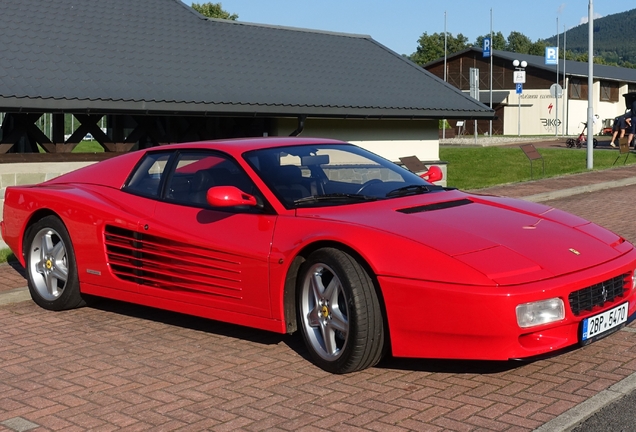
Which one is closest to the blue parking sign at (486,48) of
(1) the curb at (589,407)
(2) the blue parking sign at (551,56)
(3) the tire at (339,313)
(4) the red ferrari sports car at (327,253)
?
(2) the blue parking sign at (551,56)

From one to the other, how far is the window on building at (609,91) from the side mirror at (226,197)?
71.7 meters

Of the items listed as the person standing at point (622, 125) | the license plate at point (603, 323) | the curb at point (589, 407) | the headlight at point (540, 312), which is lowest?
the curb at point (589, 407)

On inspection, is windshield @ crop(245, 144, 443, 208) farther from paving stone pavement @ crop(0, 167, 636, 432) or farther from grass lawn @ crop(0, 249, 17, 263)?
grass lawn @ crop(0, 249, 17, 263)

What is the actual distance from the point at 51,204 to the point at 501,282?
4125 millimetres

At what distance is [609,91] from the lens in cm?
7531

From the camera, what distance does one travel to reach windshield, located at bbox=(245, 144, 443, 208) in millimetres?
6086

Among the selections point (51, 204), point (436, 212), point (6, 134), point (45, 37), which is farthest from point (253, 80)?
point (436, 212)

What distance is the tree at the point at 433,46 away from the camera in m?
130

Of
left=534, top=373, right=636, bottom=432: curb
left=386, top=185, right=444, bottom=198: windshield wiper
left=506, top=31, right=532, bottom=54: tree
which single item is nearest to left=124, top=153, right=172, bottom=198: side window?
left=386, top=185, right=444, bottom=198: windshield wiper

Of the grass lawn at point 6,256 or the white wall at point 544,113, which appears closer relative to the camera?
the grass lawn at point 6,256

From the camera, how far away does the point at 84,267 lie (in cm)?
707

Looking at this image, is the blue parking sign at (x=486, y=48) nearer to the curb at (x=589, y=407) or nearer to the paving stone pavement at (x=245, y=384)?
the paving stone pavement at (x=245, y=384)

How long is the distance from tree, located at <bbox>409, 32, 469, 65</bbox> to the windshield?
12326 cm

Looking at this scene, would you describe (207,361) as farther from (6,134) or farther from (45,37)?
(45,37)
